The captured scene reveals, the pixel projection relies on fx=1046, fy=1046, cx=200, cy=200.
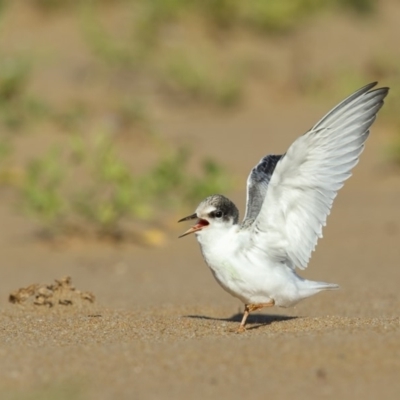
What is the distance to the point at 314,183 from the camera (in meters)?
5.17

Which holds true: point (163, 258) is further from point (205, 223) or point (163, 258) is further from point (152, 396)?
point (152, 396)

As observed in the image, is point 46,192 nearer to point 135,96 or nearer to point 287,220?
point 287,220

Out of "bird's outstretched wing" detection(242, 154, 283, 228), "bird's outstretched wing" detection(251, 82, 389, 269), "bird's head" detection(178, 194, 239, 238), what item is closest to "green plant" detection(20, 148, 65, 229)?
"bird's outstretched wing" detection(242, 154, 283, 228)

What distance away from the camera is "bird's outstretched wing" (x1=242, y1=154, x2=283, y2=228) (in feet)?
18.0

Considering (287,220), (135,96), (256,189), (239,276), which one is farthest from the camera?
(135,96)

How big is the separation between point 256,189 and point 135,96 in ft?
31.7

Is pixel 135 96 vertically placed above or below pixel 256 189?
above

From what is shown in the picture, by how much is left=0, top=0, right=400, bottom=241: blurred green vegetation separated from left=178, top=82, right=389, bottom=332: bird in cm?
356

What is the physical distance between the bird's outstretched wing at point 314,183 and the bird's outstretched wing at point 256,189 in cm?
19

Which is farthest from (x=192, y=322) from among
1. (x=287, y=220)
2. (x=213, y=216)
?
(x=287, y=220)

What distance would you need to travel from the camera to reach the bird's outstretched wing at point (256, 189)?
548cm

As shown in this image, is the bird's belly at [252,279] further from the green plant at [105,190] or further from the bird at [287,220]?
the green plant at [105,190]

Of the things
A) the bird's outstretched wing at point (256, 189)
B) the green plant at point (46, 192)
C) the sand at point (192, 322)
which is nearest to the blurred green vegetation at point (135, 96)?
the green plant at point (46, 192)

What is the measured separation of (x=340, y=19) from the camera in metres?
19.5
